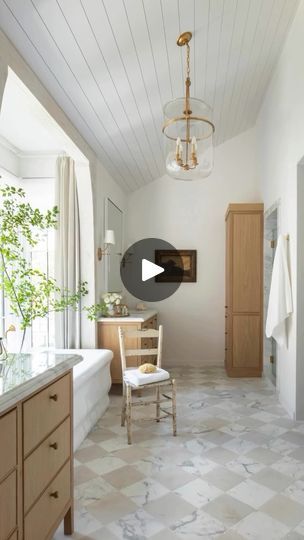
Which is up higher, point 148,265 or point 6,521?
point 148,265

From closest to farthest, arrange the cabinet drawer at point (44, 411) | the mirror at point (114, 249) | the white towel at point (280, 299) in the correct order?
the cabinet drawer at point (44, 411) < the white towel at point (280, 299) < the mirror at point (114, 249)

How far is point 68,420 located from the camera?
1.85 metres

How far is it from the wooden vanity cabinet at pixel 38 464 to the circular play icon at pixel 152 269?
3.73m

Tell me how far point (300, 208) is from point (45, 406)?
265cm

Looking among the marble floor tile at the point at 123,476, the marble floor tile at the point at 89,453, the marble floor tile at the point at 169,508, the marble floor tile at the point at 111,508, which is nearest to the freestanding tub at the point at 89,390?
the marble floor tile at the point at 89,453

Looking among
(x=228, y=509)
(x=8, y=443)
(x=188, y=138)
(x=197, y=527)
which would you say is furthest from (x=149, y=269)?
(x=8, y=443)

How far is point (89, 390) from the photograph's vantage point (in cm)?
309

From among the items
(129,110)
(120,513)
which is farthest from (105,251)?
(120,513)

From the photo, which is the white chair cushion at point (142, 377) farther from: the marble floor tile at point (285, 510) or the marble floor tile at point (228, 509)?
the marble floor tile at point (285, 510)

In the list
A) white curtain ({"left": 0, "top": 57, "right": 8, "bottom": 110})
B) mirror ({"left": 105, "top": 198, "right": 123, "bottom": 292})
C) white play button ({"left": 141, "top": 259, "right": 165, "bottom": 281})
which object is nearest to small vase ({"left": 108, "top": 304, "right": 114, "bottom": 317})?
mirror ({"left": 105, "top": 198, "right": 123, "bottom": 292})

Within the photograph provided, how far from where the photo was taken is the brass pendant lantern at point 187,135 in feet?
8.45

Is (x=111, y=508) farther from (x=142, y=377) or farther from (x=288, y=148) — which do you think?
(x=288, y=148)

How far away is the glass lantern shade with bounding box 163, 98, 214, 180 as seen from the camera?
8.46 ft

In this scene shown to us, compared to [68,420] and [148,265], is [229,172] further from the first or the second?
[68,420]
